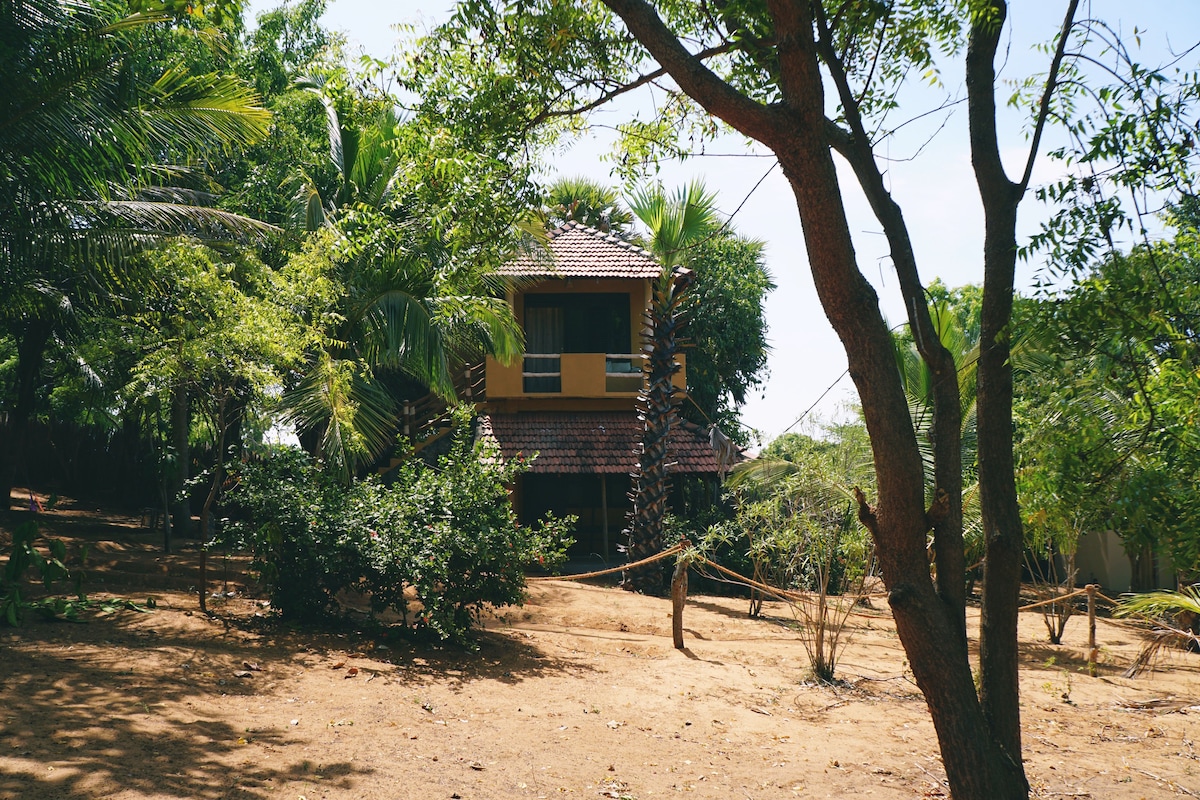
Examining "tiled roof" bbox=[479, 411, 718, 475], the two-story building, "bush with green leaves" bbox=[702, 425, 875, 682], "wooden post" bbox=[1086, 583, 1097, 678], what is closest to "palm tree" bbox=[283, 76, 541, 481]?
the two-story building

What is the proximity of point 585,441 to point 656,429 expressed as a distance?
2.60m

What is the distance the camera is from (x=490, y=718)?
7633mm

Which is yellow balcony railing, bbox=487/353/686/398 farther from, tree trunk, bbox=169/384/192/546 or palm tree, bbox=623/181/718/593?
tree trunk, bbox=169/384/192/546

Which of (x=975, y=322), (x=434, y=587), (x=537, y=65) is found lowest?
(x=434, y=587)

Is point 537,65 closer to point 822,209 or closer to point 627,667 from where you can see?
point 822,209

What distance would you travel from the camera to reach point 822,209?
4.88 metres

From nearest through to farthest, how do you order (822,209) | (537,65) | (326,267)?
(822,209), (537,65), (326,267)

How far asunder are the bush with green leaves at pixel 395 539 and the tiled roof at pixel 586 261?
8.53 m

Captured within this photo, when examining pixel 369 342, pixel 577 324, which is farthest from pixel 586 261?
pixel 369 342

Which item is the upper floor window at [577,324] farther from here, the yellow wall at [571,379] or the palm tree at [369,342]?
the palm tree at [369,342]

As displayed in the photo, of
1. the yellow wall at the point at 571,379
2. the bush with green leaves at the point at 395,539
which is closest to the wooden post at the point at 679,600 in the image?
the bush with green leaves at the point at 395,539

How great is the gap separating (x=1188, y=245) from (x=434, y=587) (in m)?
7.11

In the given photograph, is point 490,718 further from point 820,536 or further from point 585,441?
point 585,441

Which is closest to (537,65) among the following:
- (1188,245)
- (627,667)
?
(1188,245)
